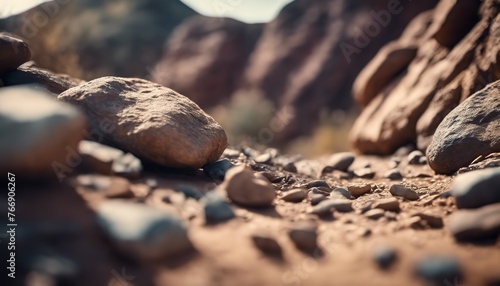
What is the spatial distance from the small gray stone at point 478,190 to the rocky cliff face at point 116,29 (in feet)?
60.6

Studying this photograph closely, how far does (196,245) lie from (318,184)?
188 cm

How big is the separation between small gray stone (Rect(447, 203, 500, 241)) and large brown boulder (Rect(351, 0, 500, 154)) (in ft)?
11.3

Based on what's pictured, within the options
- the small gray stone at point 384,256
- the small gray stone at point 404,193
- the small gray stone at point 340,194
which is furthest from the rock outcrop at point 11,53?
the small gray stone at point 404,193

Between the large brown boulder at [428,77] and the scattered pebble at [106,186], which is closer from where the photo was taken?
the scattered pebble at [106,186]

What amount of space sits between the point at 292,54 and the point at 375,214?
51.4ft

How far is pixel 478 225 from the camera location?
181 cm

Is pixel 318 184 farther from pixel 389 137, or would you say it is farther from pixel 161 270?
pixel 389 137

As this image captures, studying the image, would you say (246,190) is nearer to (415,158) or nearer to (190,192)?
(190,192)

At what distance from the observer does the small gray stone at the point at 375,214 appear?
7.48 ft

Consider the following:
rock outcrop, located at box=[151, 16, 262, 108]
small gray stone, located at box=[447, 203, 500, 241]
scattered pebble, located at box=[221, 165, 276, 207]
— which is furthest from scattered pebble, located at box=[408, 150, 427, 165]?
rock outcrop, located at box=[151, 16, 262, 108]

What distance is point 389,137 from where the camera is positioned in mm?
6047

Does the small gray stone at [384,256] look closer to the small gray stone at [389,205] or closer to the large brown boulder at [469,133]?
the small gray stone at [389,205]

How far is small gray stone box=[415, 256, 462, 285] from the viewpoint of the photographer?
1.48 meters

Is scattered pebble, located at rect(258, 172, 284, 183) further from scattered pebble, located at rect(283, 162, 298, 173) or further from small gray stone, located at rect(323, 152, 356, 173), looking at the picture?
small gray stone, located at rect(323, 152, 356, 173)
